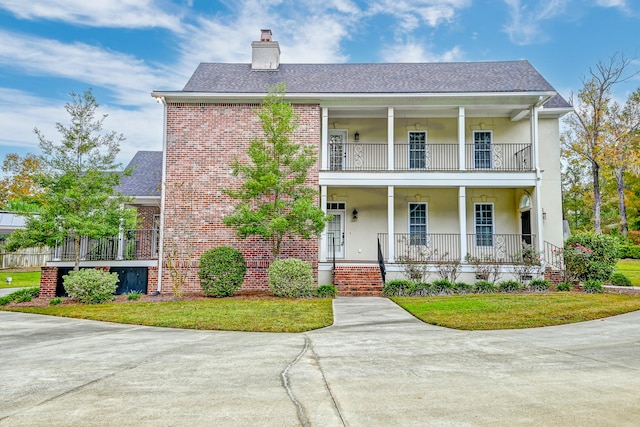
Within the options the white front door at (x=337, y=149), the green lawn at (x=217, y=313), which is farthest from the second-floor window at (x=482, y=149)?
the green lawn at (x=217, y=313)

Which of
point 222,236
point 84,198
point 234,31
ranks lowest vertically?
point 222,236

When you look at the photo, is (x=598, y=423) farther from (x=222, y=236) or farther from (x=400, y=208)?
(x=400, y=208)

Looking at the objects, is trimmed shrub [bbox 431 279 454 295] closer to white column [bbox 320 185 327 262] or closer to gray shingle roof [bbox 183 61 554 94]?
white column [bbox 320 185 327 262]

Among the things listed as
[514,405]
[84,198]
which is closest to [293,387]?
[514,405]

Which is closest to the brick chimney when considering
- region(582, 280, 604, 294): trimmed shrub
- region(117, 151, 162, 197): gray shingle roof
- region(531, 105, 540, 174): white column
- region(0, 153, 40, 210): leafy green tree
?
region(117, 151, 162, 197): gray shingle roof

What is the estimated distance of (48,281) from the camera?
1226 centimetres

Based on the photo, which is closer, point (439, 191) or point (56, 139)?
point (56, 139)

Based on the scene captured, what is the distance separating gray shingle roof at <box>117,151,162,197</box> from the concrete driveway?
9805 millimetres

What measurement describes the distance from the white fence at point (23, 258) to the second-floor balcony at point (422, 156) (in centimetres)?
1795

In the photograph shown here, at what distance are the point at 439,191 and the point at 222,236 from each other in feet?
26.8

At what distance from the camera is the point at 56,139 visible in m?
11.0

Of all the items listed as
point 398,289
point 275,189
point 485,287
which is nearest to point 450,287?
point 485,287

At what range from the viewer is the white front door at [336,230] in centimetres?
1535

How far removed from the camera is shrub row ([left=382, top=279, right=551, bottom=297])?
11.8 m
